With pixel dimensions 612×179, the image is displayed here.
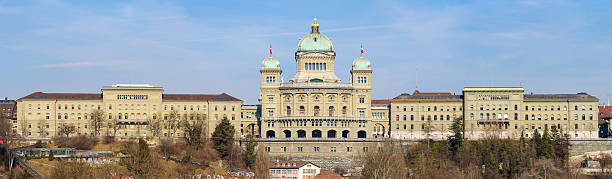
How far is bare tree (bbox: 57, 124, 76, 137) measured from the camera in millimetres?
175125

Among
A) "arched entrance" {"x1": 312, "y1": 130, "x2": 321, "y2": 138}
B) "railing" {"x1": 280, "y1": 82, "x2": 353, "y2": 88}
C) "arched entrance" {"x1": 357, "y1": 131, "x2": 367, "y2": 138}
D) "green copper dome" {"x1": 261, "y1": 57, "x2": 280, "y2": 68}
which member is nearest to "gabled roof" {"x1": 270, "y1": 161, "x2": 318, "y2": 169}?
"arched entrance" {"x1": 312, "y1": 130, "x2": 321, "y2": 138}

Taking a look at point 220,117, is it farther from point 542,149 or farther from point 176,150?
point 542,149

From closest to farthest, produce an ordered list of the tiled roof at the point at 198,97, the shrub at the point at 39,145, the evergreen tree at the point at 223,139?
the shrub at the point at 39,145, the evergreen tree at the point at 223,139, the tiled roof at the point at 198,97

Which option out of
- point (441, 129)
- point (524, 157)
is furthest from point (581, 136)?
point (524, 157)

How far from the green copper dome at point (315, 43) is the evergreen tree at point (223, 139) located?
27.9m

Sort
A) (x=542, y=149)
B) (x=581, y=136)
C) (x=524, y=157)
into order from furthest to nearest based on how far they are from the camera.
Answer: (x=581, y=136) < (x=542, y=149) < (x=524, y=157)

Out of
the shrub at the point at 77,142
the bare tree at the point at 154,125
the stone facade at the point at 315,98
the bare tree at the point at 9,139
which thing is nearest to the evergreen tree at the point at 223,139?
the stone facade at the point at 315,98

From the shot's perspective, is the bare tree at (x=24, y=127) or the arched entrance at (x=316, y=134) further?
the arched entrance at (x=316, y=134)

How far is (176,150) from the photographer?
522 feet

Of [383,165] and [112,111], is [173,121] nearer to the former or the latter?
[112,111]

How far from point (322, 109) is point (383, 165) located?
43.2 meters

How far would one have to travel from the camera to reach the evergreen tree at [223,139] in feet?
520

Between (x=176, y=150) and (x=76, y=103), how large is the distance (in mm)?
33330

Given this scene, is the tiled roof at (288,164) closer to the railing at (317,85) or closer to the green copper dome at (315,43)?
the railing at (317,85)
